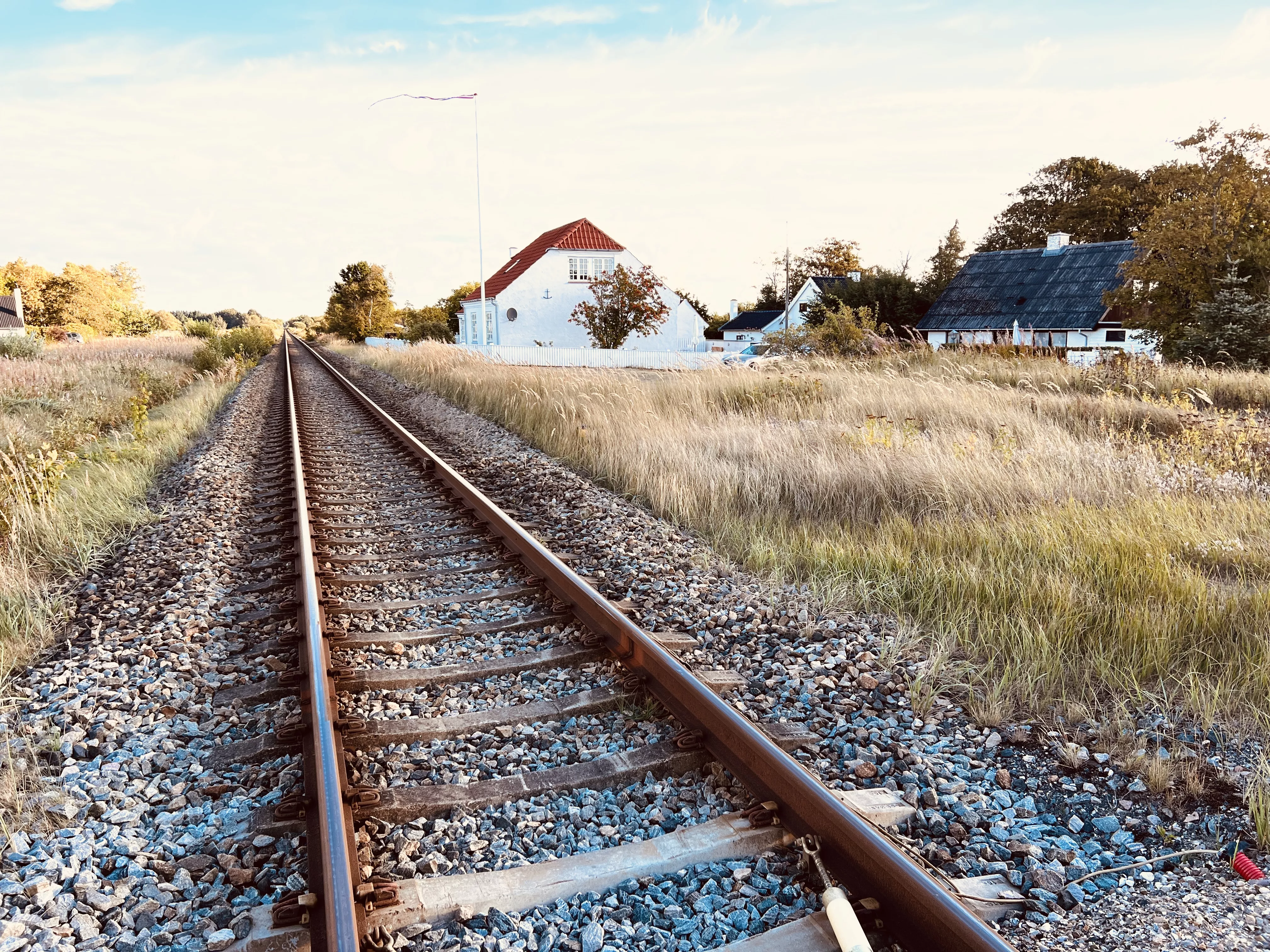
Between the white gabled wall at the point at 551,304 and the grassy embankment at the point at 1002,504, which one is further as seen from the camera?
the white gabled wall at the point at 551,304

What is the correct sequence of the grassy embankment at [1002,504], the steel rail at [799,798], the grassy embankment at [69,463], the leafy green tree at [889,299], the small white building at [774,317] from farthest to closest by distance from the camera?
the small white building at [774,317]
the leafy green tree at [889,299]
the grassy embankment at [69,463]
the grassy embankment at [1002,504]
the steel rail at [799,798]

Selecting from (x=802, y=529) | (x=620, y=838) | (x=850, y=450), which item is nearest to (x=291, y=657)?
(x=620, y=838)

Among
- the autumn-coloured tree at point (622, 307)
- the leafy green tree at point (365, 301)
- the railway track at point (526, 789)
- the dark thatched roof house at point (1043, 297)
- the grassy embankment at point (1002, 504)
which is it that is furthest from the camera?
the leafy green tree at point (365, 301)

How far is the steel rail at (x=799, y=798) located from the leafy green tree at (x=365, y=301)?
65779 mm

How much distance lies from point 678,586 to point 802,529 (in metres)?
1.43

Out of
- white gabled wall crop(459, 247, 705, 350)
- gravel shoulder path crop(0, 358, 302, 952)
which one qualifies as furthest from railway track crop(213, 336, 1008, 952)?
white gabled wall crop(459, 247, 705, 350)

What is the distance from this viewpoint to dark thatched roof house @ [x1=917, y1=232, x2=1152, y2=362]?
37.9 m

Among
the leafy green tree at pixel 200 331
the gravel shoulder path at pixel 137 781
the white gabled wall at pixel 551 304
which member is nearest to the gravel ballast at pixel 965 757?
the gravel shoulder path at pixel 137 781

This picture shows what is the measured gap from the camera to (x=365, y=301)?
6669 cm

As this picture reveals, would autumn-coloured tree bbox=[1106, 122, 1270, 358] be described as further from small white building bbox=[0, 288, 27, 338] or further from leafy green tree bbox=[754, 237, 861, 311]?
small white building bbox=[0, 288, 27, 338]

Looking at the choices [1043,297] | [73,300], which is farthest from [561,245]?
[73,300]

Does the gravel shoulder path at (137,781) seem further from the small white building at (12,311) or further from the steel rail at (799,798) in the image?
the small white building at (12,311)

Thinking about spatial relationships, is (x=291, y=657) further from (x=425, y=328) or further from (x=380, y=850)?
(x=425, y=328)

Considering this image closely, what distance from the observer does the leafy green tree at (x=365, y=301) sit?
6594cm
